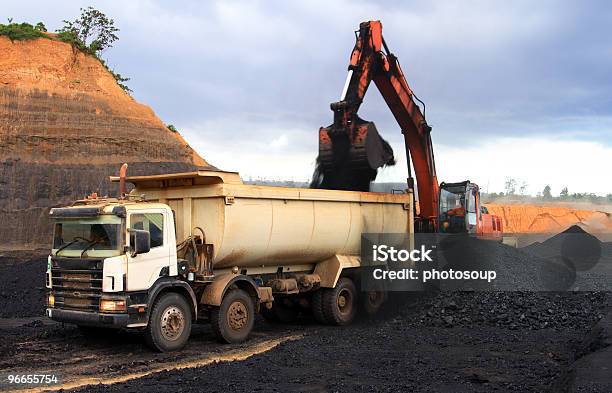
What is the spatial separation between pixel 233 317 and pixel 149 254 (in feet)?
6.86

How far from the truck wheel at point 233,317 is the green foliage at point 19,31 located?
26.8m

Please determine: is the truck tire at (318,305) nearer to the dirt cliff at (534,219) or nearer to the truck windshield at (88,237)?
the truck windshield at (88,237)

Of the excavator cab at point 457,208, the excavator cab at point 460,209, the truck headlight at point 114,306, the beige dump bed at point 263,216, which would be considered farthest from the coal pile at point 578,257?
the truck headlight at point 114,306

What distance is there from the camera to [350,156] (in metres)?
13.9

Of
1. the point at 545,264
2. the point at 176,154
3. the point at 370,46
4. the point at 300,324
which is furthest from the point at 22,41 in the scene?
the point at 545,264

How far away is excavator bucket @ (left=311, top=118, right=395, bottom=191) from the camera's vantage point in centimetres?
1384

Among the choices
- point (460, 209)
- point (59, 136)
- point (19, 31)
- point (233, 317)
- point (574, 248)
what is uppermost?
point (19, 31)

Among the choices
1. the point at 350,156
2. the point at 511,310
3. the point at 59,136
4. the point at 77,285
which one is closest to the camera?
the point at 77,285

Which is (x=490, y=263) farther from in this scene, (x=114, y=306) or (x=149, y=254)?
(x=114, y=306)

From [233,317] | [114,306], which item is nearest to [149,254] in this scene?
[114,306]

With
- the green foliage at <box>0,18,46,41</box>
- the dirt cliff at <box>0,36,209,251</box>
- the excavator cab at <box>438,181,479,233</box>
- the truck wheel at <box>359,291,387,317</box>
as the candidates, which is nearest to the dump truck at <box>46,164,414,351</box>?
the truck wheel at <box>359,291,387,317</box>

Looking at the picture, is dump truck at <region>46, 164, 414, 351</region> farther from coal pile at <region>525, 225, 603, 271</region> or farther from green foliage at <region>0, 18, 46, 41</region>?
green foliage at <region>0, 18, 46, 41</region>

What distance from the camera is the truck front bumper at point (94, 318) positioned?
912cm

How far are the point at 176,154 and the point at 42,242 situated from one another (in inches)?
334
